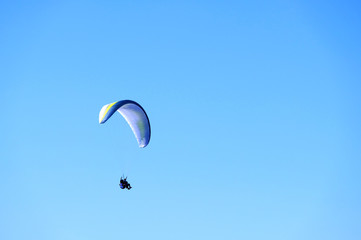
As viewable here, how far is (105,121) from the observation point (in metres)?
41.3

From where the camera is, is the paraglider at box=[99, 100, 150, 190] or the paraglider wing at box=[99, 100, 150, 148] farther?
the paraglider wing at box=[99, 100, 150, 148]

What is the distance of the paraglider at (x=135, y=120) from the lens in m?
43.8

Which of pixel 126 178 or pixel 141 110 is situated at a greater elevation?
pixel 141 110

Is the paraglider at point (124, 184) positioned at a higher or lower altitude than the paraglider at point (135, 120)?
lower

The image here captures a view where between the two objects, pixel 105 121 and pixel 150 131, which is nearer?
pixel 105 121

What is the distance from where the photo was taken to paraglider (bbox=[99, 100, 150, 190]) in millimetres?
43781

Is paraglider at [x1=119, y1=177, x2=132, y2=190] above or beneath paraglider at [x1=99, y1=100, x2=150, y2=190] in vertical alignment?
beneath

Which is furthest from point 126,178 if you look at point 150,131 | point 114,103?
point 114,103

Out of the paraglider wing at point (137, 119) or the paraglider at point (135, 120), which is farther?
the paraglider wing at point (137, 119)

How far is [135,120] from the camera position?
46.9m

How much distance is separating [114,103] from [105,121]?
198 cm

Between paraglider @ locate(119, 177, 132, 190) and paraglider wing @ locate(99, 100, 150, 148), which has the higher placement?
paraglider wing @ locate(99, 100, 150, 148)

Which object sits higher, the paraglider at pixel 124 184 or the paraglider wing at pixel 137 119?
the paraglider wing at pixel 137 119

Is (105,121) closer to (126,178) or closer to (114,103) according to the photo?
(114,103)
